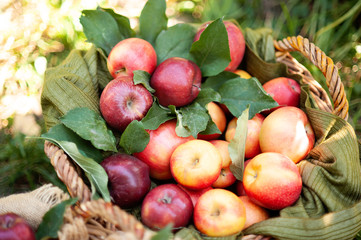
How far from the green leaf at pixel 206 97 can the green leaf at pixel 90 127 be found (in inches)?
14.8

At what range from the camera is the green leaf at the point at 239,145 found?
3.57 feet

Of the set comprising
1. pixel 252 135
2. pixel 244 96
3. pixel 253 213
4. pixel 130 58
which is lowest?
pixel 253 213

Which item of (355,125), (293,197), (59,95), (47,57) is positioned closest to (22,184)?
(59,95)

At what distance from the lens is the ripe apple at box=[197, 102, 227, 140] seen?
1313mm

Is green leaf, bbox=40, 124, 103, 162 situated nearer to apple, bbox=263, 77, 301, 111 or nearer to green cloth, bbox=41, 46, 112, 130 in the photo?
green cloth, bbox=41, 46, 112, 130

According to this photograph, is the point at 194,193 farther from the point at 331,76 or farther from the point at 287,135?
the point at 331,76

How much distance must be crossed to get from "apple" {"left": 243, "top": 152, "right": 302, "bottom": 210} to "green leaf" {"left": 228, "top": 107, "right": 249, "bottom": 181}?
6 centimetres

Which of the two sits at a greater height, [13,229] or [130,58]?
[130,58]

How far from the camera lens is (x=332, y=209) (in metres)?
1.06

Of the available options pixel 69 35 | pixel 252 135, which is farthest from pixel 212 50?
pixel 69 35

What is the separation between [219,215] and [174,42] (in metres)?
0.79

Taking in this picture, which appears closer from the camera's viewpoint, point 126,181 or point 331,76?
point 126,181

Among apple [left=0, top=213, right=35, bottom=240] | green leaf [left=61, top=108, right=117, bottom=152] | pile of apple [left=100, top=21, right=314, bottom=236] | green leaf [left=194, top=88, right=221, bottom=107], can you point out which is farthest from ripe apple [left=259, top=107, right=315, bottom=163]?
Result: apple [left=0, top=213, right=35, bottom=240]

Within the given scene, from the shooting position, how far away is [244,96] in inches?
52.4
